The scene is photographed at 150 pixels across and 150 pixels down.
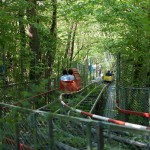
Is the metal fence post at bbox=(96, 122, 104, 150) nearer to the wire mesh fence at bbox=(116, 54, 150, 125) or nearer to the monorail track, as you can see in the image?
the monorail track

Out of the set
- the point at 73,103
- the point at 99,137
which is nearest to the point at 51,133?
the point at 99,137

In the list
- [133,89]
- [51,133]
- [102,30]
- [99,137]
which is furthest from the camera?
[102,30]

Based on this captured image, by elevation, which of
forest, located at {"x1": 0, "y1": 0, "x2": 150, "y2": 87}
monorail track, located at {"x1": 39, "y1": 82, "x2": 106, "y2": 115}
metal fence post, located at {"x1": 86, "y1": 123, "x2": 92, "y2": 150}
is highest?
forest, located at {"x1": 0, "y1": 0, "x2": 150, "y2": 87}

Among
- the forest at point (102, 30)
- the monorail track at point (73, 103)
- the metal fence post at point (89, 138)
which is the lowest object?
the monorail track at point (73, 103)

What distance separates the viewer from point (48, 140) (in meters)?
4.22

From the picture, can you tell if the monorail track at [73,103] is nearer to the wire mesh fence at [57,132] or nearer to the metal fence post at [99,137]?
the wire mesh fence at [57,132]

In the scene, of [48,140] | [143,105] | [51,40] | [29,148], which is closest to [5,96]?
[143,105]

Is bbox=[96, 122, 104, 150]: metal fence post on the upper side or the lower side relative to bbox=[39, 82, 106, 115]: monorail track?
upper

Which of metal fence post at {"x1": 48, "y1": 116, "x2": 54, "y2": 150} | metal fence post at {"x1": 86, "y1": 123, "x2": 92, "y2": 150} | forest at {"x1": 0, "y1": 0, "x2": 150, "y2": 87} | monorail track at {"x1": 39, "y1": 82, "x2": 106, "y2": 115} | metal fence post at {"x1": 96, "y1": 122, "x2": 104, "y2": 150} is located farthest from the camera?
forest at {"x1": 0, "y1": 0, "x2": 150, "y2": 87}

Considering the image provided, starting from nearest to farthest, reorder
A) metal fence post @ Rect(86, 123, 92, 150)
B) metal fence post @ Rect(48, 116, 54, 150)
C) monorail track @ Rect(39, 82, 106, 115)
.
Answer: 1. metal fence post @ Rect(86, 123, 92, 150)
2. metal fence post @ Rect(48, 116, 54, 150)
3. monorail track @ Rect(39, 82, 106, 115)

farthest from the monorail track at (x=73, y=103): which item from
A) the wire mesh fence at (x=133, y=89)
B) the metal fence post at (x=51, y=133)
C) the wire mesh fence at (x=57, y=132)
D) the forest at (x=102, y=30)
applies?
the forest at (x=102, y=30)

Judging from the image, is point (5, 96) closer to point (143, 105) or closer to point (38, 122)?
point (143, 105)

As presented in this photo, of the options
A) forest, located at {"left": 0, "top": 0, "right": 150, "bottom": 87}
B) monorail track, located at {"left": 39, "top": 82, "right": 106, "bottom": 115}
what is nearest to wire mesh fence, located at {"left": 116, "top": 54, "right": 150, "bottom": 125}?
forest, located at {"left": 0, "top": 0, "right": 150, "bottom": 87}

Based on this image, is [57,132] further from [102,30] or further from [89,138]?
[102,30]
